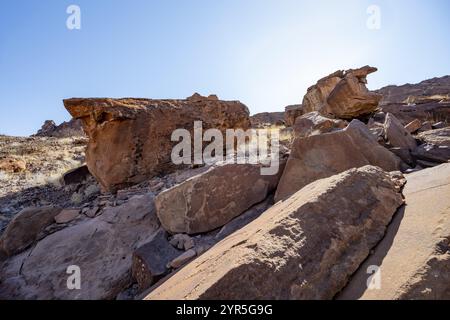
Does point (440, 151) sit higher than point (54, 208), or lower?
higher

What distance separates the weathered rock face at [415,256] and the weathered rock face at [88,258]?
7.25 ft

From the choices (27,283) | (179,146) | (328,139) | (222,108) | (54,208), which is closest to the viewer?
(27,283)

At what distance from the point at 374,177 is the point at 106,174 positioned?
426 cm

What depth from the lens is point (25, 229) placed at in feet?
12.1

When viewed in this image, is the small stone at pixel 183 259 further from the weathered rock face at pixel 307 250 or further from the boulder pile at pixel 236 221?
the weathered rock face at pixel 307 250

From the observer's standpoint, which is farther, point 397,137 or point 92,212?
point 92,212

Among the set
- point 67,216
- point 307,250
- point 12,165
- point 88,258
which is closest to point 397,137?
point 307,250

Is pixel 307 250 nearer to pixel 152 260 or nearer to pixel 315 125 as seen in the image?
pixel 152 260

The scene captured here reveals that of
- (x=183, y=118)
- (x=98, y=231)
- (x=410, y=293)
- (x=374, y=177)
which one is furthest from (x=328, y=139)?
(x=183, y=118)

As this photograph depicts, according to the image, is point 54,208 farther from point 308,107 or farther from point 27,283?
point 308,107

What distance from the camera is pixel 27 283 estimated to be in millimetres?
3000

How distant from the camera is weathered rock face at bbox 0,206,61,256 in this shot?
355 centimetres

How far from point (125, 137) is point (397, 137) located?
168 inches

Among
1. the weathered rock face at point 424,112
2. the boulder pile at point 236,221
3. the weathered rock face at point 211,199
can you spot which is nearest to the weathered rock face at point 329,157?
the boulder pile at point 236,221
